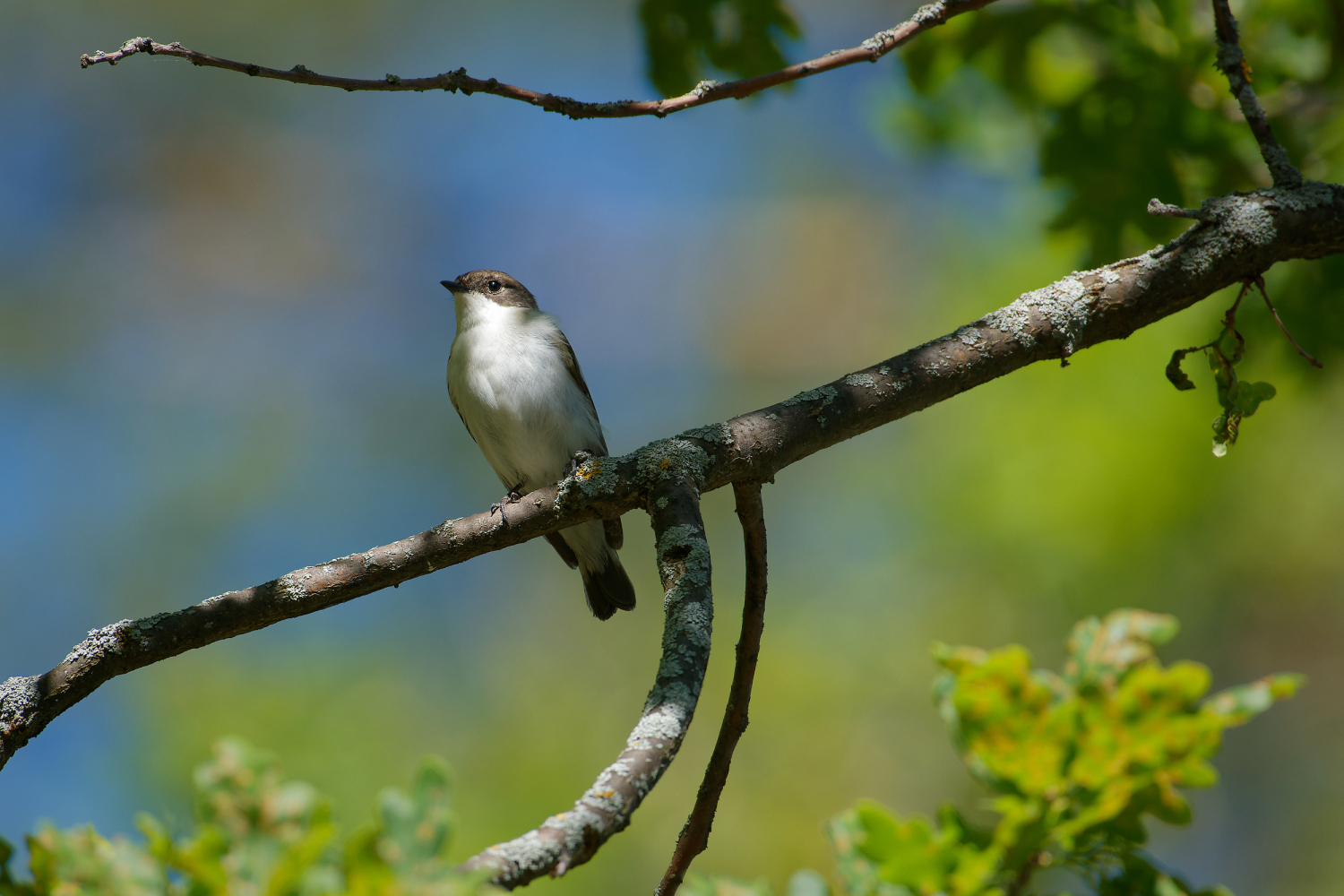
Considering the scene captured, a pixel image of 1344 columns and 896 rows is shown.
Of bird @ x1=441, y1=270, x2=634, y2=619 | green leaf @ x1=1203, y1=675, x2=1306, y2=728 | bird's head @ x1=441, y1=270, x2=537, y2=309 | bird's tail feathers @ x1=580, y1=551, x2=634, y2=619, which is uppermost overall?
bird's head @ x1=441, y1=270, x2=537, y2=309

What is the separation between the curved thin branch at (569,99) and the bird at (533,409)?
2.58m

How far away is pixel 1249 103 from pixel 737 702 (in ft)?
7.53

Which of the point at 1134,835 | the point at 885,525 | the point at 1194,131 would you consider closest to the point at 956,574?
the point at 885,525

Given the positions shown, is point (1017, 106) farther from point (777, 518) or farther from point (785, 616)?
point (777, 518)

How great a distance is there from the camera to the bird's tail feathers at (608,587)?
562 centimetres

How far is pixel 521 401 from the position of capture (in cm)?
513

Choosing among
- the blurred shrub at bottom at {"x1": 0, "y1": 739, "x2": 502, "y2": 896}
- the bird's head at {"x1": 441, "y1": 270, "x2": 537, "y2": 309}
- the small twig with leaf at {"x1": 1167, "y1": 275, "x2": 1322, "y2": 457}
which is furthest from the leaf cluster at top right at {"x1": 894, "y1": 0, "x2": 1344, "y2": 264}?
the blurred shrub at bottom at {"x1": 0, "y1": 739, "x2": 502, "y2": 896}

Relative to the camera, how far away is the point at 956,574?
8570 mm

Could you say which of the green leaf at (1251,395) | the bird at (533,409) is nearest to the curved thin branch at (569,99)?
the green leaf at (1251,395)

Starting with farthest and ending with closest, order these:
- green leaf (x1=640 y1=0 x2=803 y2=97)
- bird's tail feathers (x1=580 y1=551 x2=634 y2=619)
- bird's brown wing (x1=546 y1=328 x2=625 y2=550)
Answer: bird's tail feathers (x1=580 y1=551 x2=634 y2=619) → bird's brown wing (x1=546 y1=328 x2=625 y2=550) → green leaf (x1=640 y1=0 x2=803 y2=97)

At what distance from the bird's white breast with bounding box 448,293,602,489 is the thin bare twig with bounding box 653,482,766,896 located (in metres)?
2.67

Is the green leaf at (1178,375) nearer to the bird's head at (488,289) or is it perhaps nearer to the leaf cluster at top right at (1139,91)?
the leaf cluster at top right at (1139,91)

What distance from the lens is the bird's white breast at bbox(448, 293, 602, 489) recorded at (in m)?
5.16

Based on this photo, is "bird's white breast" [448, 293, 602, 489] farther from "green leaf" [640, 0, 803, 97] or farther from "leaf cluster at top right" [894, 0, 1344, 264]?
"leaf cluster at top right" [894, 0, 1344, 264]
